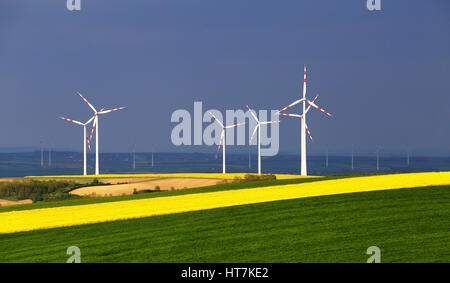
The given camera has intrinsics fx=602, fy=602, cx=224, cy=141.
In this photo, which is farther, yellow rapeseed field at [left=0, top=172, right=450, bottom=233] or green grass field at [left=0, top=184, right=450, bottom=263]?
yellow rapeseed field at [left=0, top=172, right=450, bottom=233]

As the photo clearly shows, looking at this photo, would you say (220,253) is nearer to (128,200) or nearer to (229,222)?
(229,222)

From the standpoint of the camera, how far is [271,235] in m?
20.5

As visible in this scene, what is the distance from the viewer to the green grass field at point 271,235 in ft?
58.0

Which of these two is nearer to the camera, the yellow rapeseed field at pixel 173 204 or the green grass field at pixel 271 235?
the green grass field at pixel 271 235

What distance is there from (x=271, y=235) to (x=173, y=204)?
1216cm

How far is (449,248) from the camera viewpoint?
17.5 meters

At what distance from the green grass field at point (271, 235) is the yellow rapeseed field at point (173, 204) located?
7.08 ft

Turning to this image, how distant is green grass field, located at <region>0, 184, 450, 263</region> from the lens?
17.7 m

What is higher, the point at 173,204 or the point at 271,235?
the point at 271,235

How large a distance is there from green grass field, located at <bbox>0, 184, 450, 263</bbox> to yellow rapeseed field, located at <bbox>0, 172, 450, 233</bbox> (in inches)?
85.0

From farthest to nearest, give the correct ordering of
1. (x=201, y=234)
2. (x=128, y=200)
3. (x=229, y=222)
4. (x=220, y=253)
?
(x=128, y=200), (x=229, y=222), (x=201, y=234), (x=220, y=253)

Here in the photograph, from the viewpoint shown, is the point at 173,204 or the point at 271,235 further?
the point at 173,204
